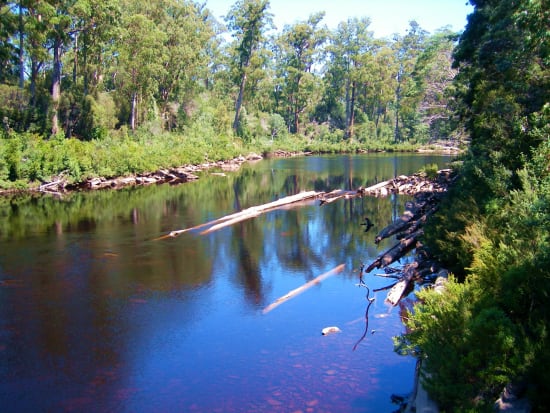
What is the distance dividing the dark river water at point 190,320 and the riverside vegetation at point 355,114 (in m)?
1.74

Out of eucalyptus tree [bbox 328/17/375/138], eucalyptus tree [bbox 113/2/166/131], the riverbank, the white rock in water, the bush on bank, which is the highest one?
eucalyptus tree [bbox 328/17/375/138]

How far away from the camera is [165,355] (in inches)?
441

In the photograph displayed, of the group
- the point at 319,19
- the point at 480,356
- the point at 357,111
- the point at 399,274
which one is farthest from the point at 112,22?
the point at 357,111

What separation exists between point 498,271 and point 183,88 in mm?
61541

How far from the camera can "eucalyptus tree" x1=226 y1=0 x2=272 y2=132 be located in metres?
72.4

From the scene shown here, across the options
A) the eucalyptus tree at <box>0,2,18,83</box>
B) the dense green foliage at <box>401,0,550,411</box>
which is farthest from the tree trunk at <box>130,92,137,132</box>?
the dense green foliage at <box>401,0,550,411</box>

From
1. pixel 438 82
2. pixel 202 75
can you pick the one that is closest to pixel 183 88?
pixel 202 75

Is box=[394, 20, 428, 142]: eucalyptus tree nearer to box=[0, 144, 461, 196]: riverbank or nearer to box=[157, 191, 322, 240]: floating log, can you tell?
box=[0, 144, 461, 196]: riverbank

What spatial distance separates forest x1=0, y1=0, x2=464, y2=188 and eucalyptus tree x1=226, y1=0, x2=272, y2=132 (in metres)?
0.20

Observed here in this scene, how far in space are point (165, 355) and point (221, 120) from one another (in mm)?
60468

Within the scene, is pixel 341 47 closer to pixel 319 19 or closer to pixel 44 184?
pixel 319 19

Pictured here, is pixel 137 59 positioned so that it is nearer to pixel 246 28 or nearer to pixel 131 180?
pixel 131 180

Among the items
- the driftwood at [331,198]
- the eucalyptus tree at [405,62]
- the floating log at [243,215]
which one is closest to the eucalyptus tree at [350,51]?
the eucalyptus tree at [405,62]

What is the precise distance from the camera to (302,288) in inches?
606
